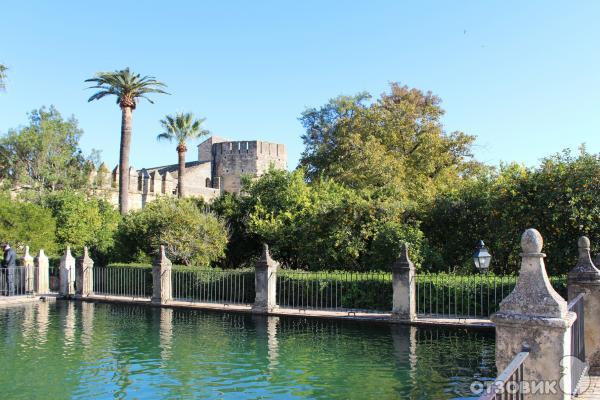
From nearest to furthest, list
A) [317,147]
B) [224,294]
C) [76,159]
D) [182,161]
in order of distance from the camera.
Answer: [224,294], [317,147], [182,161], [76,159]

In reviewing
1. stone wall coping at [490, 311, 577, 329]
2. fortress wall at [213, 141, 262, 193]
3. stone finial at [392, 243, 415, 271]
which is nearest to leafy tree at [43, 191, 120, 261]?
fortress wall at [213, 141, 262, 193]

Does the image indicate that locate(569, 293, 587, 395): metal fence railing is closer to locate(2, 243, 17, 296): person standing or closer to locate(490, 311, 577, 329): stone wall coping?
locate(490, 311, 577, 329): stone wall coping

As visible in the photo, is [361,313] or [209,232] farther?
[209,232]

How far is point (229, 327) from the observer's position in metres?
15.4

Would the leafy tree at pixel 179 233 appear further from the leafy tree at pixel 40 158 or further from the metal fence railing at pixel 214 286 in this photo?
the leafy tree at pixel 40 158

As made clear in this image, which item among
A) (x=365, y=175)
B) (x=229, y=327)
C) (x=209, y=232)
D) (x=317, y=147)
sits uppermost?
(x=317, y=147)

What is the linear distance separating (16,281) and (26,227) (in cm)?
567

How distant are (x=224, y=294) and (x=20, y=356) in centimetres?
976

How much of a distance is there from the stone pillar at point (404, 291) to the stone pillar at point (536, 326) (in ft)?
35.0

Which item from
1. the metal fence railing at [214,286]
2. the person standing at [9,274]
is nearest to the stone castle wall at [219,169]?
the person standing at [9,274]

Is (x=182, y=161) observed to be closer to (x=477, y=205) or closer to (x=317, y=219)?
(x=317, y=219)

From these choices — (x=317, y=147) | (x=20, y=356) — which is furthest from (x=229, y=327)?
(x=317, y=147)

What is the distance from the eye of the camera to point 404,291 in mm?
15977

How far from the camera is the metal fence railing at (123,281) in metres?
22.9
